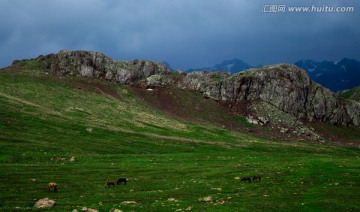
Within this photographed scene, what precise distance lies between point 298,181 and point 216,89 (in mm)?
147658

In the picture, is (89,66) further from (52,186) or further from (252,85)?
(52,186)

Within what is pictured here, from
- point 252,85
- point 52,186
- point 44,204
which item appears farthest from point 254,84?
point 44,204

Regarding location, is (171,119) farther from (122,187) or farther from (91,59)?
(122,187)

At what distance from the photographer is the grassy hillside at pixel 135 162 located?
33.9 metres

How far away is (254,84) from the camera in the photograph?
189125 millimetres

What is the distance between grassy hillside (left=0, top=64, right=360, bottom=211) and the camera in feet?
111

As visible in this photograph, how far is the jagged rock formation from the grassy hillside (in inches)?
803

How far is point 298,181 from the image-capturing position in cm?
4444

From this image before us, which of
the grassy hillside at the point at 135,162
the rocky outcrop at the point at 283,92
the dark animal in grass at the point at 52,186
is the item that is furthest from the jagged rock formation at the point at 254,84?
the dark animal in grass at the point at 52,186

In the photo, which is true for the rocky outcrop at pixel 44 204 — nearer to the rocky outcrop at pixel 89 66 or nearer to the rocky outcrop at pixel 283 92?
the rocky outcrop at pixel 283 92

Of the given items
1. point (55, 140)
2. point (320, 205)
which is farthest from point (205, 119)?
point (320, 205)

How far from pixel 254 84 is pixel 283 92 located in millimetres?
16582

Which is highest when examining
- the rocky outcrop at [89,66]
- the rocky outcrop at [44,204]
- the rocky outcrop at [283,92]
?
the rocky outcrop at [89,66]

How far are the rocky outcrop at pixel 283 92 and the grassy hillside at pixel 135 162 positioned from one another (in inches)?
983
